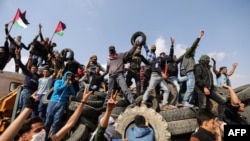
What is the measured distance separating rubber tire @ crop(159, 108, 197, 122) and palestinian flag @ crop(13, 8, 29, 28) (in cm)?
795

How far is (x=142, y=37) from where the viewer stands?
911 centimetres

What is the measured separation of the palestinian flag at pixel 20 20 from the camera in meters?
12.1

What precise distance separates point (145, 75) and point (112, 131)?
13.9 feet

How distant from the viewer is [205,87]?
667 centimetres

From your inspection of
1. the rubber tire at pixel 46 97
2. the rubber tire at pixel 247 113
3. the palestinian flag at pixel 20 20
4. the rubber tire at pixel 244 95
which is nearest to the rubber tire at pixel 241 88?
the rubber tire at pixel 244 95

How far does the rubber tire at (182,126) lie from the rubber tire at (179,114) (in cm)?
10

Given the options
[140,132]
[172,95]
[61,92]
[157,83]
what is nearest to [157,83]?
[157,83]

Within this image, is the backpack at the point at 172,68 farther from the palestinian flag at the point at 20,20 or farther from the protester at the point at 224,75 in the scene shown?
the palestinian flag at the point at 20,20

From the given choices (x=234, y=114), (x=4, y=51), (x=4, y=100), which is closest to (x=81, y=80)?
(x=4, y=100)

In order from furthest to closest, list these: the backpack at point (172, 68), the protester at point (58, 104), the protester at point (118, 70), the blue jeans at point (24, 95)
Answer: the backpack at point (172, 68) → the blue jeans at point (24, 95) → the protester at point (118, 70) → the protester at point (58, 104)

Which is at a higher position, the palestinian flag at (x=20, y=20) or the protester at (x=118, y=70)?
the palestinian flag at (x=20, y=20)

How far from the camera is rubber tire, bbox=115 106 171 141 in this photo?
646 cm

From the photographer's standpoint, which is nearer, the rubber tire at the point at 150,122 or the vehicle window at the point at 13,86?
the rubber tire at the point at 150,122

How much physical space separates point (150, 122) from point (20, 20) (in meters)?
8.11
